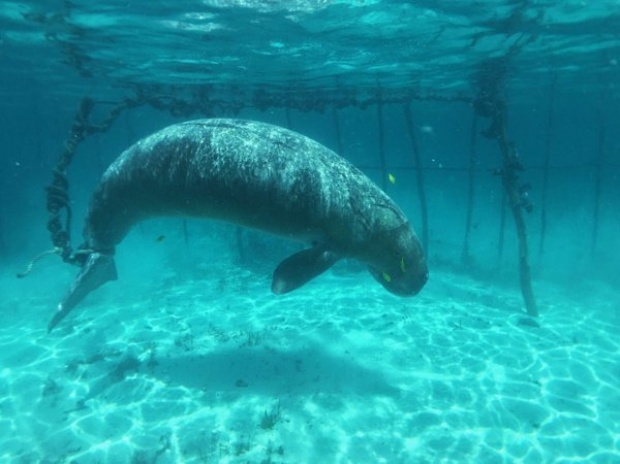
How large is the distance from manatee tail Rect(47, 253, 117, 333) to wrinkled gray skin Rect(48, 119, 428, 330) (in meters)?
2.32

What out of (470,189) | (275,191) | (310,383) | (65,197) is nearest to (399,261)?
(275,191)

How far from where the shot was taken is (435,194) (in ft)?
353

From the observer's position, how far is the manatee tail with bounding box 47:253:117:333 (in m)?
8.09

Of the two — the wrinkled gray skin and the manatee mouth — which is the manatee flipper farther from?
the manatee mouth

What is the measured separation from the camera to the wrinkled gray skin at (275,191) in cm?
534

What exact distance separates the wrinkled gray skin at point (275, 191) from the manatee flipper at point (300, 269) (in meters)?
0.01

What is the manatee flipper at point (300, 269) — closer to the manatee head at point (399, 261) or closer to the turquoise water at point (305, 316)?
the manatee head at point (399, 261)

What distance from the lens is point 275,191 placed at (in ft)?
17.5

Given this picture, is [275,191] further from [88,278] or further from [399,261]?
[88,278]

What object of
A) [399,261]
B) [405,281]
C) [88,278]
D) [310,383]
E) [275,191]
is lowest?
[310,383]

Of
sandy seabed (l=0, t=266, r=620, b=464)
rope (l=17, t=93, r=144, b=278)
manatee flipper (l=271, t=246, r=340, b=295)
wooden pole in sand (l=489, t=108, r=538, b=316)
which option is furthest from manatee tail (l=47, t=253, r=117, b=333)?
wooden pole in sand (l=489, t=108, r=538, b=316)

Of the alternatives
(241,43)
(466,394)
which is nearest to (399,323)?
(466,394)

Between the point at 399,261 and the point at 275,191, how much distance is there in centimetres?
224

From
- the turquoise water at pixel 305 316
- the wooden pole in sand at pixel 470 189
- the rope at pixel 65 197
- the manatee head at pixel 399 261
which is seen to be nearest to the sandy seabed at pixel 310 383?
the turquoise water at pixel 305 316
